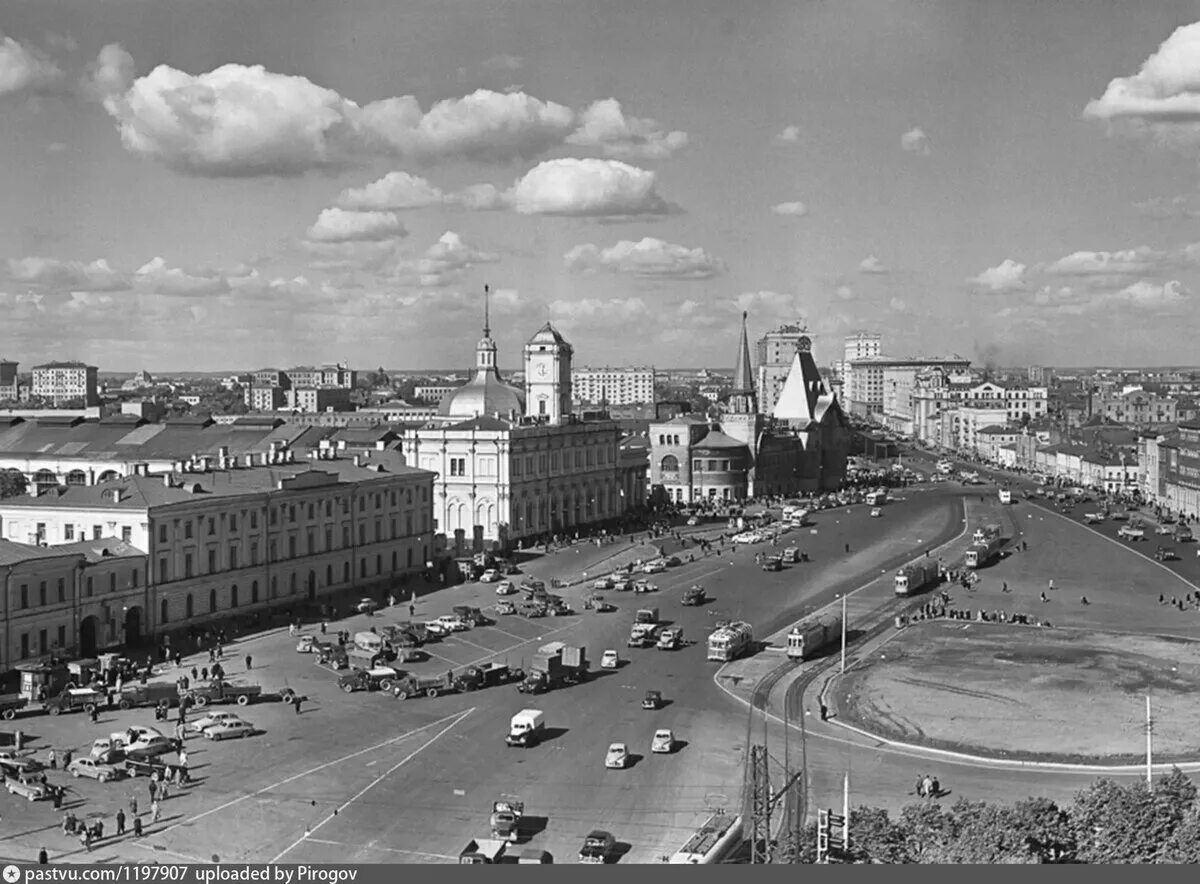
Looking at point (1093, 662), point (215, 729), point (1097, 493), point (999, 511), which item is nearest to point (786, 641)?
point (1093, 662)

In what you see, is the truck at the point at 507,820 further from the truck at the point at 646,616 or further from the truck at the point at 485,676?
the truck at the point at 646,616

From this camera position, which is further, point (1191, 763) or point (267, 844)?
point (1191, 763)

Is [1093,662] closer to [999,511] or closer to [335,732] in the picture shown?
[335,732]

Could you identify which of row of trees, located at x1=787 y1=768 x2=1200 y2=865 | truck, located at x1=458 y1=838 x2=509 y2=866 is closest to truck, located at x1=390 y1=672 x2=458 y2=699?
truck, located at x1=458 y1=838 x2=509 y2=866

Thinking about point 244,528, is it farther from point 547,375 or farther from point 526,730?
point 547,375

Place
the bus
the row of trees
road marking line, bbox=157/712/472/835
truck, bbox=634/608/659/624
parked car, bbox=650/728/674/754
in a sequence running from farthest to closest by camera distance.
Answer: truck, bbox=634/608/659/624 → the bus → parked car, bbox=650/728/674/754 → road marking line, bbox=157/712/472/835 → the row of trees

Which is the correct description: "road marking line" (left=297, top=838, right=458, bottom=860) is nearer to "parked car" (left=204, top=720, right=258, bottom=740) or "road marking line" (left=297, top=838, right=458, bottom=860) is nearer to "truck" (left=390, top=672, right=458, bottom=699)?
"parked car" (left=204, top=720, right=258, bottom=740)
